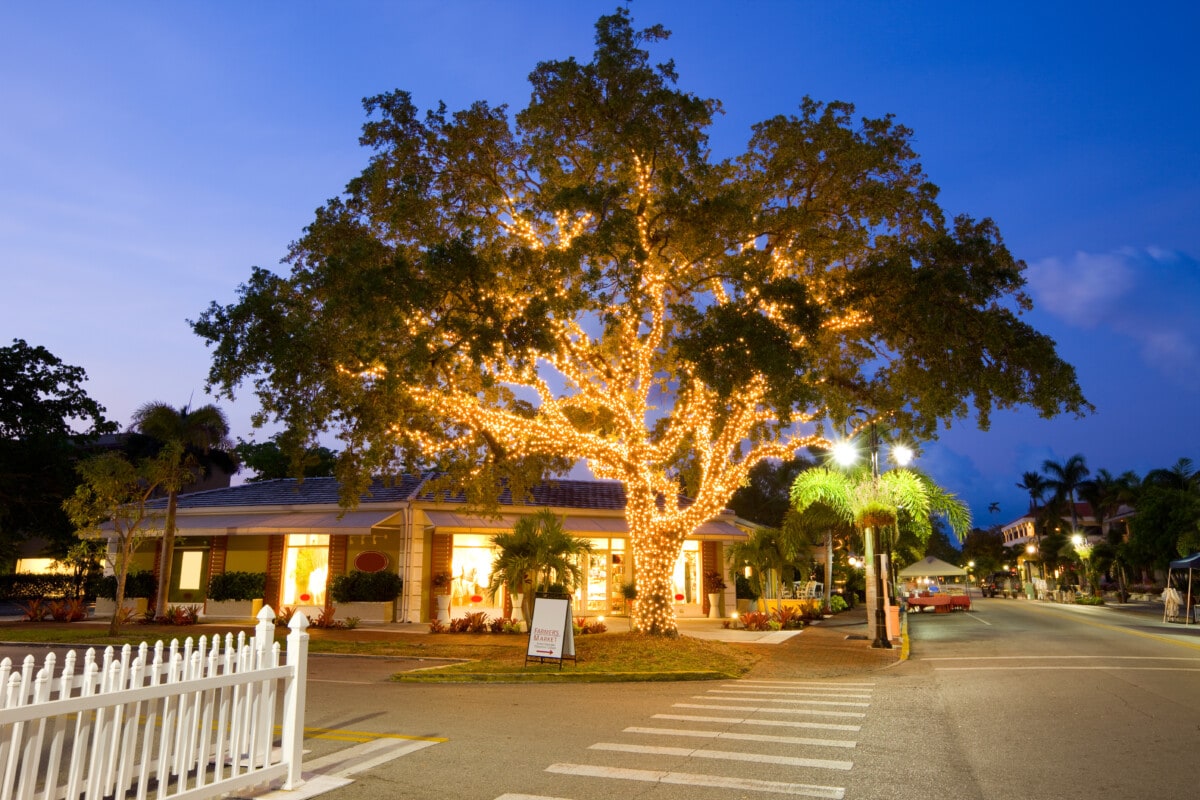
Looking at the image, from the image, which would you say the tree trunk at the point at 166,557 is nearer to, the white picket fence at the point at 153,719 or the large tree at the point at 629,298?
the large tree at the point at 629,298

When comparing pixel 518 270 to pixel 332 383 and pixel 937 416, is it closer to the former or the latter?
pixel 332 383

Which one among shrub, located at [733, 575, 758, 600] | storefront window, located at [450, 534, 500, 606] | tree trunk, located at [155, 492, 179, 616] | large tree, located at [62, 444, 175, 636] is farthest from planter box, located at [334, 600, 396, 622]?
shrub, located at [733, 575, 758, 600]

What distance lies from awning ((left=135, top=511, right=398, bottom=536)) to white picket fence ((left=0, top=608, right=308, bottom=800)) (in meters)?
19.1

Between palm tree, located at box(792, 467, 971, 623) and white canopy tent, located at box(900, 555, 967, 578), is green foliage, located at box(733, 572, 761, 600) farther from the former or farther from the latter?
white canopy tent, located at box(900, 555, 967, 578)

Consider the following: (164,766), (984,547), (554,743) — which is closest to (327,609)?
Result: (554,743)

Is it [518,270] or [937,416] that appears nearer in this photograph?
[518,270]

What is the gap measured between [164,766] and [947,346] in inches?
586

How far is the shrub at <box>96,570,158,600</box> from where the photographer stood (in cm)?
2781

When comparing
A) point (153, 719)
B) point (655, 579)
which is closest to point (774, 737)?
point (153, 719)

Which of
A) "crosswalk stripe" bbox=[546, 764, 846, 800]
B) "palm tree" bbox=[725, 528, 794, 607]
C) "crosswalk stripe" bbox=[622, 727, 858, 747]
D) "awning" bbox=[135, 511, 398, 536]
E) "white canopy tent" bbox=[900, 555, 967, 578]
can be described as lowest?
"crosswalk stripe" bbox=[622, 727, 858, 747]

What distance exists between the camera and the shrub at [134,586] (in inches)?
1095

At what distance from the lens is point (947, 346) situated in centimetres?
1595

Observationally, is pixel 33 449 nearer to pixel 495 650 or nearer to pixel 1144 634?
pixel 495 650

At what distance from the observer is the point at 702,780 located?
22.0 ft
